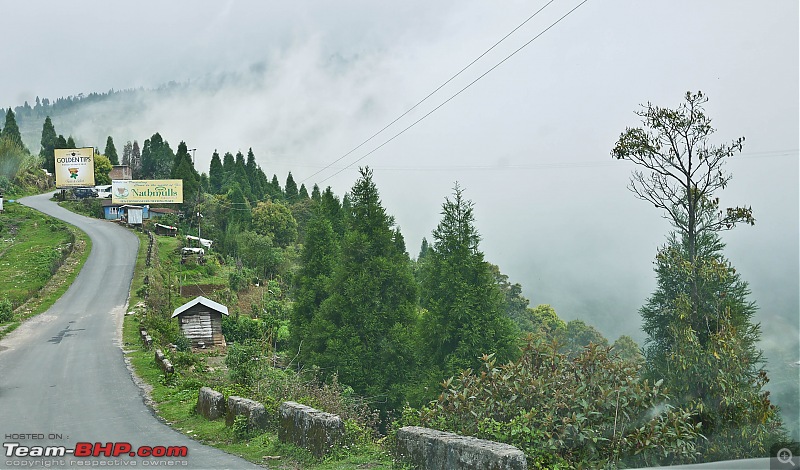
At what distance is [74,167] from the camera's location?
69375mm

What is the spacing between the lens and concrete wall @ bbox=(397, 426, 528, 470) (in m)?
5.60

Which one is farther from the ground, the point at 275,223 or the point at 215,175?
the point at 215,175

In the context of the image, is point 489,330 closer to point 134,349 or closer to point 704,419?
point 704,419

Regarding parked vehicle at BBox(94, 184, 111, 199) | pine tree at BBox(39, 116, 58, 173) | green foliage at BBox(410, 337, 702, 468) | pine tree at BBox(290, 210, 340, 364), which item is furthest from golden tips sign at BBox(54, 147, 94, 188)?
green foliage at BBox(410, 337, 702, 468)

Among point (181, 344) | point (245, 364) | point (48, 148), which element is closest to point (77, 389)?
point (245, 364)

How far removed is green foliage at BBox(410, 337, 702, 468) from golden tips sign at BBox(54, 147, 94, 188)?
2734 inches

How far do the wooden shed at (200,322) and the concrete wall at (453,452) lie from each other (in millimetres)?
23267

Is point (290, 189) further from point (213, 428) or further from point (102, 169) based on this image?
point (213, 428)

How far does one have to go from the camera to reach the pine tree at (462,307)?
1734 cm

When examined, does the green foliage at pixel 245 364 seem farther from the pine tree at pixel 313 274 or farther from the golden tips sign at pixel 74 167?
the golden tips sign at pixel 74 167

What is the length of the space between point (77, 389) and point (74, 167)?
60.5 m

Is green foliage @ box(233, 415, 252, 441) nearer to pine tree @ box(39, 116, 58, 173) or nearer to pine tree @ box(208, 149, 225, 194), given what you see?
pine tree @ box(208, 149, 225, 194)

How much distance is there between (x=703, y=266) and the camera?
12.5m

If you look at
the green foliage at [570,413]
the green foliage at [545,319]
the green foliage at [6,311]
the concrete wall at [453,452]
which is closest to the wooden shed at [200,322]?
the green foliage at [6,311]
